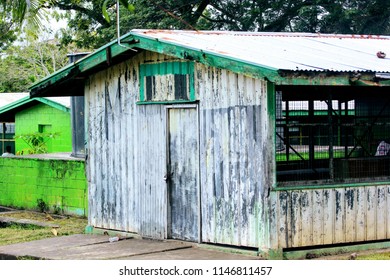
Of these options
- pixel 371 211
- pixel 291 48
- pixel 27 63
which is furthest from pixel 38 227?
pixel 27 63

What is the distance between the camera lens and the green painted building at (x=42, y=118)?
24.8 meters

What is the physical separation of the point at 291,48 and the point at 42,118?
47.8 feet

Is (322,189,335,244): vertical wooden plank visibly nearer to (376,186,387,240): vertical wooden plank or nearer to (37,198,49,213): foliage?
(376,186,387,240): vertical wooden plank

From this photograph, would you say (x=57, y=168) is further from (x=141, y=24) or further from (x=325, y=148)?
(x=141, y=24)

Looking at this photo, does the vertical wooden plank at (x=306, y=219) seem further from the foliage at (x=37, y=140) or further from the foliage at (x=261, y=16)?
the foliage at (x=261, y=16)

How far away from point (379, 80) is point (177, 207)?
3560 mm

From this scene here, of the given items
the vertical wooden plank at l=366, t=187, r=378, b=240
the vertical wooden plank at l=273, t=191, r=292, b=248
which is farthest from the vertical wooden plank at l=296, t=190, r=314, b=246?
the vertical wooden plank at l=366, t=187, r=378, b=240

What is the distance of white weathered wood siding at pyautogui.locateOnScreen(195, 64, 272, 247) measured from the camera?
11.1 m

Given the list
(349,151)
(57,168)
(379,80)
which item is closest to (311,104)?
(349,151)

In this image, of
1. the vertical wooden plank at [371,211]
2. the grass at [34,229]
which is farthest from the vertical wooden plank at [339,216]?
the grass at [34,229]

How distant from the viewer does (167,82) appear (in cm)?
1266

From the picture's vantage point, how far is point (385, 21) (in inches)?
1168

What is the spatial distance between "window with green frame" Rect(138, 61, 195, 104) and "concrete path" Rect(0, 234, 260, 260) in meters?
2.19

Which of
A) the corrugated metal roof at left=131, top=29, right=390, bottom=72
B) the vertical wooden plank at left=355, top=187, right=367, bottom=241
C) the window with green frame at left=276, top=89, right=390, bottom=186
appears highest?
the corrugated metal roof at left=131, top=29, right=390, bottom=72
